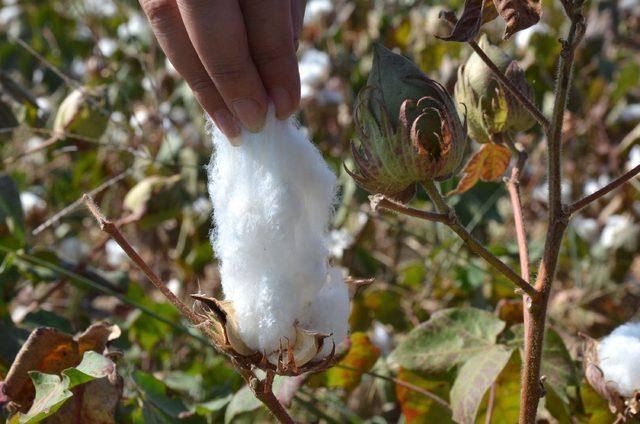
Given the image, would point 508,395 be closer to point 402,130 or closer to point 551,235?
point 551,235

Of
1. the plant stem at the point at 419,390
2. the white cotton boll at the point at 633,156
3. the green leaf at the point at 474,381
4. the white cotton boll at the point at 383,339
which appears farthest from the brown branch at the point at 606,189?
the white cotton boll at the point at 633,156

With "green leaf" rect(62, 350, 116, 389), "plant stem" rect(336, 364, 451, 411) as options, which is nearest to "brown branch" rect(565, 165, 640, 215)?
"plant stem" rect(336, 364, 451, 411)

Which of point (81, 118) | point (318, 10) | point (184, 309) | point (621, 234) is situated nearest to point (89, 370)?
point (184, 309)

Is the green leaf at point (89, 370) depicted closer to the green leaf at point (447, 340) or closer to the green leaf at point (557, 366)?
the green leaf at point (447, 340)

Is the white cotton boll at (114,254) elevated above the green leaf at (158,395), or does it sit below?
below

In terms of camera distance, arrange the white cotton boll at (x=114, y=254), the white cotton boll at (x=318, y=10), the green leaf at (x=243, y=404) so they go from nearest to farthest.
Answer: the green leaf at (x=243, y=404) → the white cotton boll at (x=114, y=254) → the white cotton boll at (x=318, y=10)

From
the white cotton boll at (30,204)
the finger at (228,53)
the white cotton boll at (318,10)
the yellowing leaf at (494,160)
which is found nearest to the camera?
the finger at (228,53)
